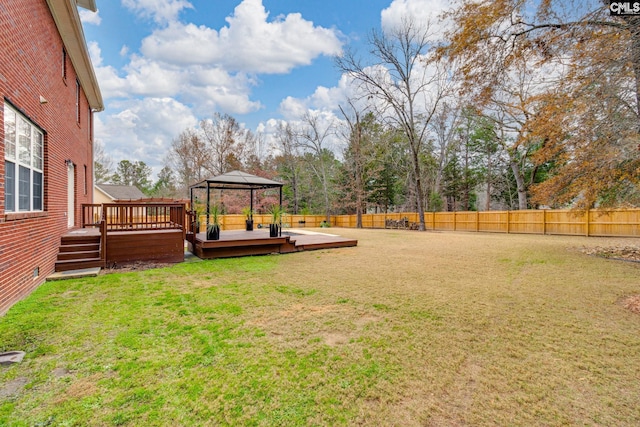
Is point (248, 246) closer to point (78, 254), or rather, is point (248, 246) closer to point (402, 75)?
point (78, 254)

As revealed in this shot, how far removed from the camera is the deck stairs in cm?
596

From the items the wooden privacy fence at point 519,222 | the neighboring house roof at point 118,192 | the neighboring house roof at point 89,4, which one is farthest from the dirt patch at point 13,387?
the neighboring house roof at point 118,192

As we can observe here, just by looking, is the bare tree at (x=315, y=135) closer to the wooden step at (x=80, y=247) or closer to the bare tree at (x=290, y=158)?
the bare tree at (x=290, y=158)

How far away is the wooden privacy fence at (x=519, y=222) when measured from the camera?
1273 centimetres

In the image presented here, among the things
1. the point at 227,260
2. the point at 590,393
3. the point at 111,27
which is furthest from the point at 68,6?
the point at 590,393

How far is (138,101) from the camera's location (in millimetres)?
20422

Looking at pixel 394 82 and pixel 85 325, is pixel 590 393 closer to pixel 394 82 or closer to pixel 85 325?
pixel 85 325

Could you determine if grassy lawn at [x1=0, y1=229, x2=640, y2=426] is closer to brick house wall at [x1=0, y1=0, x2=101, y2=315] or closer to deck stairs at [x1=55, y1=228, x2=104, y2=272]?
brick house wall at [x1=0, y1=0, x2=101, y2=315]

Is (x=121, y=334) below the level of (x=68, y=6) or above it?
below

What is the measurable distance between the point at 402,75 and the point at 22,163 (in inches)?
730

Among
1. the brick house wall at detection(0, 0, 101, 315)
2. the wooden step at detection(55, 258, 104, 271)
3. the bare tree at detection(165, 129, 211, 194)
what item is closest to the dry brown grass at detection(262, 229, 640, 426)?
the brick house wall at detection(0, 0, 101, 315)

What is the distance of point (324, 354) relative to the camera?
105 inches

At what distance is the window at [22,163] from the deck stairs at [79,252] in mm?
1253

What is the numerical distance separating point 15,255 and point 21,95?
2.32 metres
